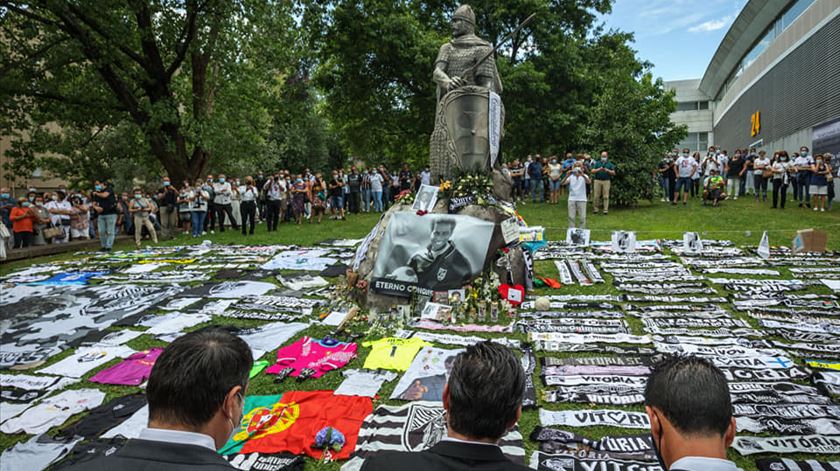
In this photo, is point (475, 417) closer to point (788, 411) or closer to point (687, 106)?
point (788, 411)

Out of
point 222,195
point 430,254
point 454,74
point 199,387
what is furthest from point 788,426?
point 222,195

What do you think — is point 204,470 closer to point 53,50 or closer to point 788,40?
point 53,50

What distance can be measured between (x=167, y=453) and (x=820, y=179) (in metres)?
20.8

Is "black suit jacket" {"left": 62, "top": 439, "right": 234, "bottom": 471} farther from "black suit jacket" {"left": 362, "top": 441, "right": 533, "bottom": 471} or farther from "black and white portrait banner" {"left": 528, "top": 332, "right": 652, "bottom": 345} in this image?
"black and white portrait banner" {"left": 528, "top": 332, "right": 652, "bottom": 345}

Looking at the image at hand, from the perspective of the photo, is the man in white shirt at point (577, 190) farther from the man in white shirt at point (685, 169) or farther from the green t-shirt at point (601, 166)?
the man in white shirt at point (685, 169)

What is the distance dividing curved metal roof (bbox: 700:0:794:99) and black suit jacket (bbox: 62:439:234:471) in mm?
39519

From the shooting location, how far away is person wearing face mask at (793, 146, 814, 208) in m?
17.4

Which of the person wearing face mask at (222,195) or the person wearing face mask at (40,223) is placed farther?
the person wearing face mask at (222,195)

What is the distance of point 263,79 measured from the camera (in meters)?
23.0

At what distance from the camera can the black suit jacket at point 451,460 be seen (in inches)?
77.8

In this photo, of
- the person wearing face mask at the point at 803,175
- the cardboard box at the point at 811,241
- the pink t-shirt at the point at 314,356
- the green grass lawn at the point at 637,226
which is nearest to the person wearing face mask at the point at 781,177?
the person wearing face mask at the point at 803,175

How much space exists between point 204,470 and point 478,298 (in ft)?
21.6

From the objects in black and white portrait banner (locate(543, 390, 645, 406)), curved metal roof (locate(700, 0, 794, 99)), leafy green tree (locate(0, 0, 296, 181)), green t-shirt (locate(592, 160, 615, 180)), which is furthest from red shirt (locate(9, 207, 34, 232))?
curved metal roof (locate(700, 0, 794, 99))

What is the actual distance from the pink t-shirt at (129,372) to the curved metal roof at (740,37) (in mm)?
38551
